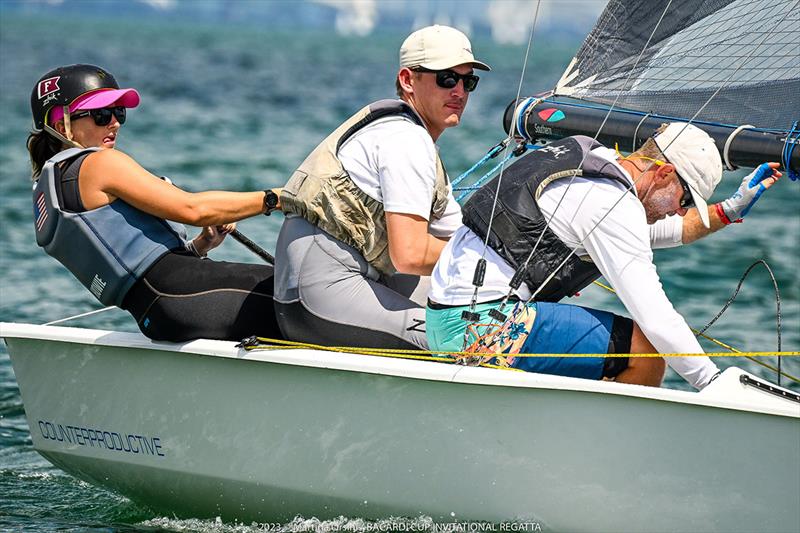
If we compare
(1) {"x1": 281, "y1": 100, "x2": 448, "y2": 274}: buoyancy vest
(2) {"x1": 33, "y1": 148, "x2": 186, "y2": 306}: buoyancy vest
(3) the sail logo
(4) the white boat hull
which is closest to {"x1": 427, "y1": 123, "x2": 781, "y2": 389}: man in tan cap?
(4) the white boat hull

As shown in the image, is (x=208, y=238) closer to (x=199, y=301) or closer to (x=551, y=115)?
(x=199, y=301)

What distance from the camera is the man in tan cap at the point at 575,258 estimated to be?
9.80ft

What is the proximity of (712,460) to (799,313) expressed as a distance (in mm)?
4895

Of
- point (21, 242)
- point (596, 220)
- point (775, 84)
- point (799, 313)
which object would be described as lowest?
point (799, 313)

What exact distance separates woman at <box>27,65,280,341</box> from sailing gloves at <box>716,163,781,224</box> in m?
1.34

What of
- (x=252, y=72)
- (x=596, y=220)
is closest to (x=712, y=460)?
(x=596, y=220)

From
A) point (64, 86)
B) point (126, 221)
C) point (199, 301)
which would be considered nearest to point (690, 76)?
point (199, 301)

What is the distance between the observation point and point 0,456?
179 inches

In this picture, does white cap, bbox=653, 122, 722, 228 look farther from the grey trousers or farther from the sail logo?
the sail logo

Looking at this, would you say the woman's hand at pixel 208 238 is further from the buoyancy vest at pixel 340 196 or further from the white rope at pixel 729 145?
the white rope at pixel 729 145

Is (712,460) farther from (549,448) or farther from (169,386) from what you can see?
(169,386)

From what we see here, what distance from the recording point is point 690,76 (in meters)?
4.05

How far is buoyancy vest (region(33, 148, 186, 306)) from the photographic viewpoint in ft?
11.4

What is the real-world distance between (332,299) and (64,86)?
102cm
